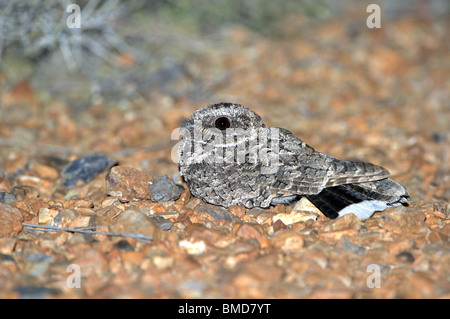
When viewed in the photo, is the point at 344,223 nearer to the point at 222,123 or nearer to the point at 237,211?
the point at 237,211

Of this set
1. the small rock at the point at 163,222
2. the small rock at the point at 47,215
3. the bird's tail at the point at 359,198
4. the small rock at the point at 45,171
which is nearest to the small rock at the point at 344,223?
the bird's tail at the point at 359,198

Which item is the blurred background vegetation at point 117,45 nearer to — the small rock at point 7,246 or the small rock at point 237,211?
the small rock at point 237,211

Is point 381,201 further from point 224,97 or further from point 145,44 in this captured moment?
point 145,44

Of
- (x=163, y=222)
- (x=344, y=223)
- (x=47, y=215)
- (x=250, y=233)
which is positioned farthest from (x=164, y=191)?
(x=344, y=223)

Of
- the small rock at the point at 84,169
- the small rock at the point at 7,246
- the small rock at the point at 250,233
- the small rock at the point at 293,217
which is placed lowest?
the small rock at the point at 7,246

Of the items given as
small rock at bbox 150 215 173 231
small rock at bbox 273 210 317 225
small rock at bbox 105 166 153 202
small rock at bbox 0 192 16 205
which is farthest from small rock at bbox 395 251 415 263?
small rock at bbox 0 192 16 205

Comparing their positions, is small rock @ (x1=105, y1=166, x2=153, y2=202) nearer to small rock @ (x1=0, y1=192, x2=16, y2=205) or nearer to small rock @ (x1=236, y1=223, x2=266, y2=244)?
small rock @ (x1=0, y1=192, x2=16, y2=205)
